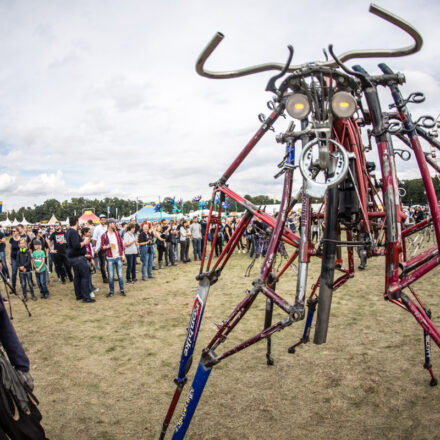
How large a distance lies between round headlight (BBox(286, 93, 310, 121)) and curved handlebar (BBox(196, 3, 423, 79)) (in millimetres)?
270

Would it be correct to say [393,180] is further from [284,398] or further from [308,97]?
[284,398]

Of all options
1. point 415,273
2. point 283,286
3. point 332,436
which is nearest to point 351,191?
point 415,273

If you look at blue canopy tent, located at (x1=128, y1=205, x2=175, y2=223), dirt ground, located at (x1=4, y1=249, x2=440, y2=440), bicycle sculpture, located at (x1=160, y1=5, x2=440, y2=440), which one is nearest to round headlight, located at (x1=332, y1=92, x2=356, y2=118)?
bicycle sculpture, located at (x1=160, y1=5, x2=440, y2=440)

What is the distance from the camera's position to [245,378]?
4586 mm

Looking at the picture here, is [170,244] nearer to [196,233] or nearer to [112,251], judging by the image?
[196,233]

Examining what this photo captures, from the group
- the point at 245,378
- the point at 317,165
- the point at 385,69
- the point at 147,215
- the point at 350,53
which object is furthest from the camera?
the point at 147,215

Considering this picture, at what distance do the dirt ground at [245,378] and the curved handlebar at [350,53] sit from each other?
3468 millimetres

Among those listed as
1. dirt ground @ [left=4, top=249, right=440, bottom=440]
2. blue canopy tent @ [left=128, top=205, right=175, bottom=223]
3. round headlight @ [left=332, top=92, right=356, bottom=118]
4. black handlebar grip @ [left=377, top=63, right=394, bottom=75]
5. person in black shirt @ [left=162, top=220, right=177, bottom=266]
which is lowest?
dirt ground @ [left=4, top=249, right=440, bottom=440]

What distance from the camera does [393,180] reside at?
2346 mm

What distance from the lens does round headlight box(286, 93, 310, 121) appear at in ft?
7.18

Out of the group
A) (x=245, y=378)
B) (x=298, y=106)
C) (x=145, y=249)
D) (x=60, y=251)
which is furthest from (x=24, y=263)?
(x=298, y=106)

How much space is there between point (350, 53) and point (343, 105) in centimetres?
57

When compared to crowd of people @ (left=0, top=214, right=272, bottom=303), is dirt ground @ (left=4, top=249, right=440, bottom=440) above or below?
below

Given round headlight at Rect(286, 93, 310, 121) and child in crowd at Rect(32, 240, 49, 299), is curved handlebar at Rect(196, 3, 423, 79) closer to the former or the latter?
round headlight at Rect(286, 93, 310, 121)
